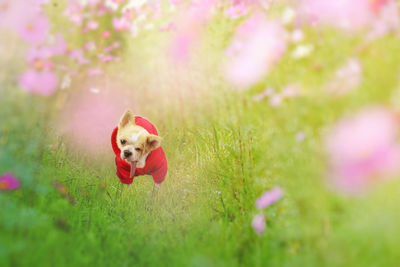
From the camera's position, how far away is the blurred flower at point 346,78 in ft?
3.83

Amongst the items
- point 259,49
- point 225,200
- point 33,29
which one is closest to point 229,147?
point 225,200

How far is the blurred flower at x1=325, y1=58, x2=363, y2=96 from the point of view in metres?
1.17

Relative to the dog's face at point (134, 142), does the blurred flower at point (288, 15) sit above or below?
below

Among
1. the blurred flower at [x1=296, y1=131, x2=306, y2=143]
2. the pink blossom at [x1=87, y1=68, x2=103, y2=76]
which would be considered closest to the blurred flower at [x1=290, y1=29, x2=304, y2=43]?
the blurred flower at [x1=296, y1=131, x2=306, y2=143]

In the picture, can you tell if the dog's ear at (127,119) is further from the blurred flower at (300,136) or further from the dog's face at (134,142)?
the blurred flower at (300,136)

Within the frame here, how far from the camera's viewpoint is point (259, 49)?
4.55 ft

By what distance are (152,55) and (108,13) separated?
3.28 ft

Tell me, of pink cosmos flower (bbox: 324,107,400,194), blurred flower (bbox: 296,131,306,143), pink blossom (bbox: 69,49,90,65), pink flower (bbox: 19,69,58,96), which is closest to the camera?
pink cosmos flower (bbox: 324,107,400,194)

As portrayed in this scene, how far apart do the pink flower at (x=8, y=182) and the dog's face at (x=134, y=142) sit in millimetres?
869

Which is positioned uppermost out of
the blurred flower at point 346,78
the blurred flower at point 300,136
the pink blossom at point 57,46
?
the pink blossom at point 57,46

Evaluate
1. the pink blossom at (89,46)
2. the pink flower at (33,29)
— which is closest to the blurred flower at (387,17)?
the pink flower at (33,29)

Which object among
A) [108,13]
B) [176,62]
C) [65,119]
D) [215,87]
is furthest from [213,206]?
[108,13]

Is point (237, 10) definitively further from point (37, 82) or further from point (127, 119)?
point (37, 82)

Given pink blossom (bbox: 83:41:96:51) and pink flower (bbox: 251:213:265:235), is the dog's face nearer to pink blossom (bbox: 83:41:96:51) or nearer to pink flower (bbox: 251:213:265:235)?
pink flower (bbox: 251:213:265:235)
